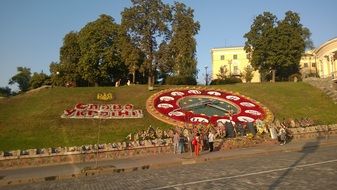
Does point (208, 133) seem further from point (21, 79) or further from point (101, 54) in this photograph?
point (21, 79)

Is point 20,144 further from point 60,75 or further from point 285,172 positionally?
point 60,75

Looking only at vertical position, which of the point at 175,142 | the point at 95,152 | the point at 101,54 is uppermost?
the point at 101,54

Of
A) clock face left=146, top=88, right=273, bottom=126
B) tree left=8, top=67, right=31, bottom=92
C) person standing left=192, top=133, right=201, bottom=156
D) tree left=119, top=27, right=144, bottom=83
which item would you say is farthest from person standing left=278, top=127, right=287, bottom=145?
tree left=8, top=67, right=31, bottom=92

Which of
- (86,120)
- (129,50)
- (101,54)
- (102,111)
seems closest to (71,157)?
(86,120)

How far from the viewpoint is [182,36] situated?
151ft

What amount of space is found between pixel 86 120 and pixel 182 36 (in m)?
16.6

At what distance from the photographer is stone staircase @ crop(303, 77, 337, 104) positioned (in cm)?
4558

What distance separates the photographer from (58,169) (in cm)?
2327

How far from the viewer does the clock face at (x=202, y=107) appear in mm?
35281

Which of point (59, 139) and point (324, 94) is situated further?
point (324, 94)

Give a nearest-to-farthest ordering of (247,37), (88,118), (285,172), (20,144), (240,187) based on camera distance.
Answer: (240,187) → (285,172) → (20,144) → (88,118) → (247,37)

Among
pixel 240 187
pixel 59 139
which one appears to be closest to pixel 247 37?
pixel 59 139

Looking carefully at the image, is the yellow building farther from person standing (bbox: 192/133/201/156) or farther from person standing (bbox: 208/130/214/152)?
person standing (bbox: 192/133/201/156)

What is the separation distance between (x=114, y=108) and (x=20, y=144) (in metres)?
10.3
